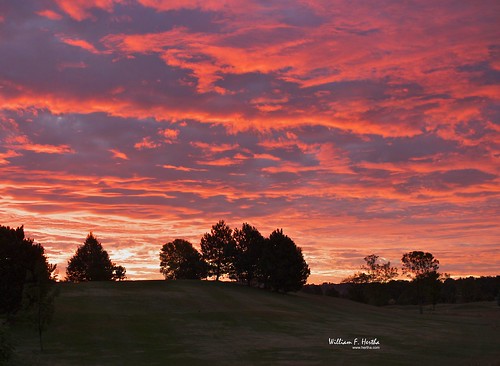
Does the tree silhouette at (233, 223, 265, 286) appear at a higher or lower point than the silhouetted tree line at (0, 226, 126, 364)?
higher

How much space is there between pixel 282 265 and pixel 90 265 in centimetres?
5526

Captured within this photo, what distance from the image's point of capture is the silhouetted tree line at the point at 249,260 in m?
119

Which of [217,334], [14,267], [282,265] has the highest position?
[282,265]

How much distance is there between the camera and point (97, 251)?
14875cm

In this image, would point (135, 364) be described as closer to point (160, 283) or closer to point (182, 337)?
point (182, 337)

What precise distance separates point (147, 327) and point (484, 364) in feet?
122

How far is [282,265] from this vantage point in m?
118

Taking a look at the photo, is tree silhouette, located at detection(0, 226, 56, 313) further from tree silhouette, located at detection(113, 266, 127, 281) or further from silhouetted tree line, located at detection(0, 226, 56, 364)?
tree silhouette, located at detection(113, 266, 127, 281)

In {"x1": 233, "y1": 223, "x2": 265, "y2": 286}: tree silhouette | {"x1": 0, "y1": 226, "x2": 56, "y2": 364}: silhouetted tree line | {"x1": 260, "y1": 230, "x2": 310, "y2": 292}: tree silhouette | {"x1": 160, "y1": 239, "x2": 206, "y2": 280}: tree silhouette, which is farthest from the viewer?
{"x1": 160, "y1": 239, "x2": 206, "y2": 280}: tree silhouette

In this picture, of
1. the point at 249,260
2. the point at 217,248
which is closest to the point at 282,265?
the point at 249,260

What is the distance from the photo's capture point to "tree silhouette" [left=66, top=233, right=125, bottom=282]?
144m

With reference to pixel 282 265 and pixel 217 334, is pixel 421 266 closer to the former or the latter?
pixel 282 265

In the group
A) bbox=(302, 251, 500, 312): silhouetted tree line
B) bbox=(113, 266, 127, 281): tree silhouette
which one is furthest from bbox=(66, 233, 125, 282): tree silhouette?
bbox=(302, 251, 500, 312): silhouetted tree line

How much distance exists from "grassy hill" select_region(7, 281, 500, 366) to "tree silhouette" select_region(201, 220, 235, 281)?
33911mm
